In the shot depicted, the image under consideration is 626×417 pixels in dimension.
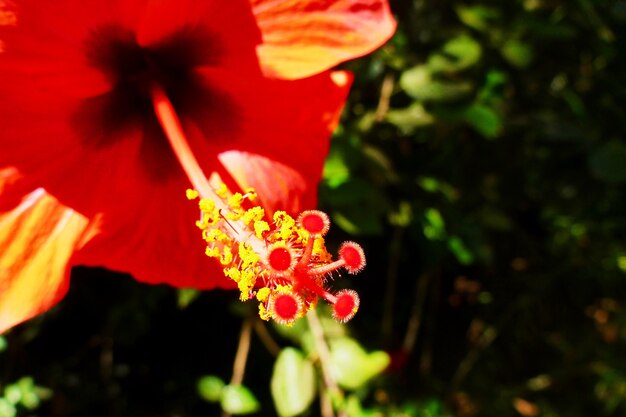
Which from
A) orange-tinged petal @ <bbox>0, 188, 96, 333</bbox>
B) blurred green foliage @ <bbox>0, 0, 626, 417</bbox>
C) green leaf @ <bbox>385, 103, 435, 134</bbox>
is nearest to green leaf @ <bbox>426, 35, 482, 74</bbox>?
blurred green foliage @ <bbox>0, 0, 626, 417</bbox>

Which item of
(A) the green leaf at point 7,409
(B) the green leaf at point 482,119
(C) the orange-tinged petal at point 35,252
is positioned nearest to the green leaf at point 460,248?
(B) the green leaf at point 482,119

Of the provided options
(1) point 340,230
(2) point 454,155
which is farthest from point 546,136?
(1) point 340,230

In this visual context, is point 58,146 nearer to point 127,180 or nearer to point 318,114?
point 127,180

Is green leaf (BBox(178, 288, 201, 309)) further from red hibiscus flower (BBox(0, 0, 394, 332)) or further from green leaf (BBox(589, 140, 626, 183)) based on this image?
green leaf (BBox(589, 140, 626, 183))

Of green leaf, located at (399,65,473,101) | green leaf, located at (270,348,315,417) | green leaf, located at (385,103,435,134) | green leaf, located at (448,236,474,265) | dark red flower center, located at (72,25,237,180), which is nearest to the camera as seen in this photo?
dark red flower center, located at (72,25,237,180)

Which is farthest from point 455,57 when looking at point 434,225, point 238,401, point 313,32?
point 238,401
